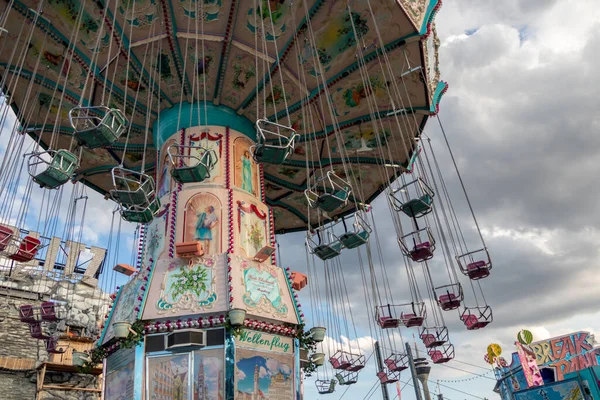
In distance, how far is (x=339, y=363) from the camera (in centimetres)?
1673

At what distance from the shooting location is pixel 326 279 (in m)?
18.4

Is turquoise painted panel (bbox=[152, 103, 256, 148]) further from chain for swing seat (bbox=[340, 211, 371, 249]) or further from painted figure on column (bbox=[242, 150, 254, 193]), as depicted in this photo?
chain for swing seat (bbox=[340, 211, 371, 249])

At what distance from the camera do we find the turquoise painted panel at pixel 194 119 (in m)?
12.8

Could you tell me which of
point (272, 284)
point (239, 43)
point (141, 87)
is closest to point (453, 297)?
point (272, 284)

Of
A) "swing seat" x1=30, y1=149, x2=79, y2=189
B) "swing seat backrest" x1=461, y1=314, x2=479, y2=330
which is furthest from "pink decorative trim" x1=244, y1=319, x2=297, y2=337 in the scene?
"swing seat backrest" x1=461, y1=314, x2=479, y2=330

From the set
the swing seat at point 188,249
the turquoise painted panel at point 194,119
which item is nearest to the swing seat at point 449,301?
the swing seat at point 188,249

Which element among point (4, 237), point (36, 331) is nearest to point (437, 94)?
point (4, 237)

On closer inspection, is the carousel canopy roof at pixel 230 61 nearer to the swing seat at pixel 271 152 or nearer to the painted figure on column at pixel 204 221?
the swing seat at pixel 271 152

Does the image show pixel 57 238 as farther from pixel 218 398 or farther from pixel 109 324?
pixel 218 398

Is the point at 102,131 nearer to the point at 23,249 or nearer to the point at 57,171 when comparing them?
the point at 57,171

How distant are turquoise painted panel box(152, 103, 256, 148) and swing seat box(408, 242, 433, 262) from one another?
5577mm

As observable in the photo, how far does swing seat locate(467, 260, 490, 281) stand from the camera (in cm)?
→ 1140

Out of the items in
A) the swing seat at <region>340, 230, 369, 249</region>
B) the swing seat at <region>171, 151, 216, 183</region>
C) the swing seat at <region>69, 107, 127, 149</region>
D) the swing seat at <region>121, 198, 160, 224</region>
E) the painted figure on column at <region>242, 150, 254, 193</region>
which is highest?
the painted figure on column at <region>242, 150, 254, 193</region>

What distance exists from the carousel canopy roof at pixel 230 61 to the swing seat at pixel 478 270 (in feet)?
10.9
